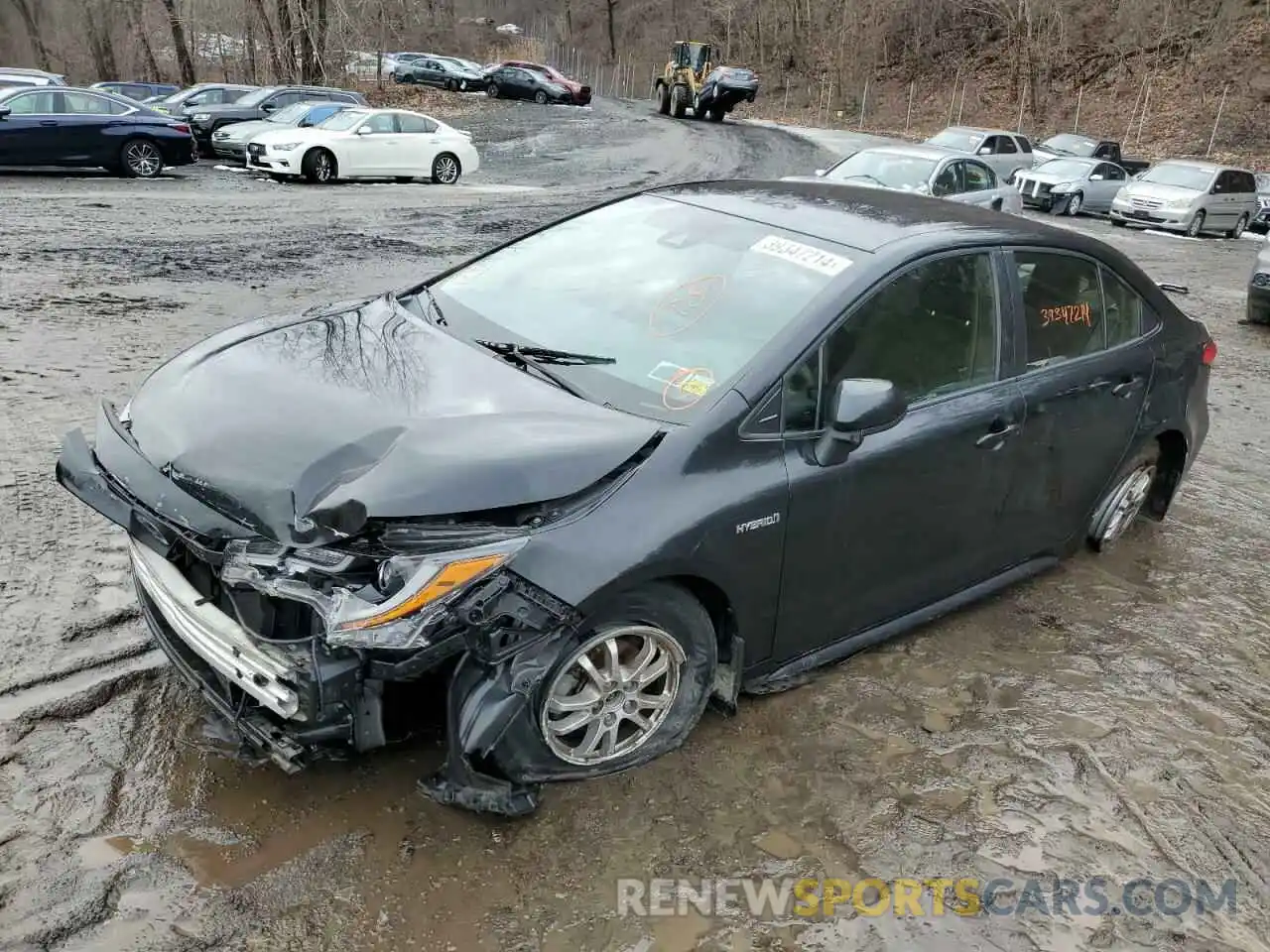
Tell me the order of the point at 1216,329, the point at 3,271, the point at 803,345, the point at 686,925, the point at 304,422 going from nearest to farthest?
the point at 686,925, the point at 304,422, the point at 803,345, the point at 3,271, the point at 1216,329

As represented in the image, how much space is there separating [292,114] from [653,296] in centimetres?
1910

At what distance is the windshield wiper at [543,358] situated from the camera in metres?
3.26

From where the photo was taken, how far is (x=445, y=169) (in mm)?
19047

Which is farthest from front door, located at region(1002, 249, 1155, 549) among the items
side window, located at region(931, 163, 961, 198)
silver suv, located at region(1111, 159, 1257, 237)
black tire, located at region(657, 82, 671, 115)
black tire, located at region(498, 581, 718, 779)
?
black tire, located at region(657, 82, 671, 115)

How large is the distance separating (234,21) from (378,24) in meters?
6.27

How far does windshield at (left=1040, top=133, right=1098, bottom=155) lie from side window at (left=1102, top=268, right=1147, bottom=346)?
24.4 metres

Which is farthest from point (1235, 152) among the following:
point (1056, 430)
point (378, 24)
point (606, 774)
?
point (606, 774)

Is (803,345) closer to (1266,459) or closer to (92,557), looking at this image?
(92,557)

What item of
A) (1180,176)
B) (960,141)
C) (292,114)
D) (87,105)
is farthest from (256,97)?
(1180,176)

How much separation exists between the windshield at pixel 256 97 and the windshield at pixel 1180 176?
19733mm

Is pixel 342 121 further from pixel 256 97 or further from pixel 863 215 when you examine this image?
pixel 863 215

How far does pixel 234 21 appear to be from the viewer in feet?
122

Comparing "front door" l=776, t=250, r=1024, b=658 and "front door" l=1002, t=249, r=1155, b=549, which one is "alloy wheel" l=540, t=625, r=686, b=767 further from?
"front door" l=1002, t=249, r=1155, b=549

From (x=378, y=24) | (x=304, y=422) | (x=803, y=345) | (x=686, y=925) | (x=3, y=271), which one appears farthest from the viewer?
(x=378, y=24)
